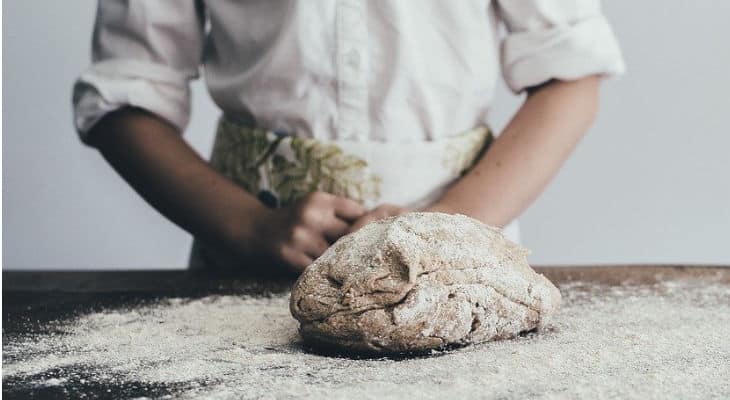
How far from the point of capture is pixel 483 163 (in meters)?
1.10

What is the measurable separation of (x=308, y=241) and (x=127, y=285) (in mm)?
223

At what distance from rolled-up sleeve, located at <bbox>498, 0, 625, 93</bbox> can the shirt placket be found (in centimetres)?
20

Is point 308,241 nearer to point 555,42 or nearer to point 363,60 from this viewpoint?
point 363,60

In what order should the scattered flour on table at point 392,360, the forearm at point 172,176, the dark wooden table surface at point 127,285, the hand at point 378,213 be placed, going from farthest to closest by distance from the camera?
1. the forearm at point 172,176
2. the hand at point 378,213
3. the dark wooden table surface at point 127,285
4. the scattered flour on table at point 392,360

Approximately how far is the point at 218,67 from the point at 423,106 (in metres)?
0.30

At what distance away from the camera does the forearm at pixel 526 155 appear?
107cm

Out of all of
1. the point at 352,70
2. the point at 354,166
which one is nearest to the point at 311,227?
the point at 354,166

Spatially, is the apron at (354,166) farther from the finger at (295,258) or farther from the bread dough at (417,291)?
the bread dough at (417,291)

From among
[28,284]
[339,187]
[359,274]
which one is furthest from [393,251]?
[28,284]

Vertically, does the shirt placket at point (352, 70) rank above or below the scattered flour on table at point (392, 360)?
above

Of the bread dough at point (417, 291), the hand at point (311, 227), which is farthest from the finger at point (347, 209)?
the bread dough at point (417, 291)

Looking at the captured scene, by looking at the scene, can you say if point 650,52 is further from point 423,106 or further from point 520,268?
point 520,268

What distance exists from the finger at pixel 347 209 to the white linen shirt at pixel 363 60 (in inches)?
4.4

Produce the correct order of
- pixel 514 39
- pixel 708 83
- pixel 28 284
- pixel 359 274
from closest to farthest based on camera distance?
pixel 359 274
pixel 28 284
pixel 514 39
pixel 708 83
